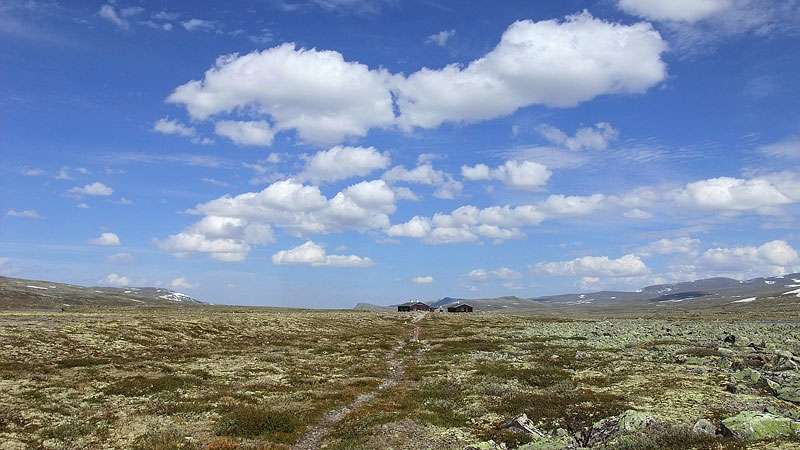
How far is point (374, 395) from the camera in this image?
3450 centimetres

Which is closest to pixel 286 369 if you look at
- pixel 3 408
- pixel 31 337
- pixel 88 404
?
pixel 88 404

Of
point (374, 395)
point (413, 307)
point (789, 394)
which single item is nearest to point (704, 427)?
point (789, 394)

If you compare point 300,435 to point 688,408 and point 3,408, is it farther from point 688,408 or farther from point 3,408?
point 688,408

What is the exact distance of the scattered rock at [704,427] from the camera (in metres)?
20.2

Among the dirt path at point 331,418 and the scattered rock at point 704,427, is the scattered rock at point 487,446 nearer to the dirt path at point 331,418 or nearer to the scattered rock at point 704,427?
the dirt path at point 331,418

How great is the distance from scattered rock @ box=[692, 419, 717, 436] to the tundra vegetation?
13cm

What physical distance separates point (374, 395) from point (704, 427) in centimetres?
2154

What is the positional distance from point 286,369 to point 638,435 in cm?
3251

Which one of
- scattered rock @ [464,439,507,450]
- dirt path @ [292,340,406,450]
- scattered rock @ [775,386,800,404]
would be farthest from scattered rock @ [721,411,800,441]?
dirt path @ [292,340,406,450]

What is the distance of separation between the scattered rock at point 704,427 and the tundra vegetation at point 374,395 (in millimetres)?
125

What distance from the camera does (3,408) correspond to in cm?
2572

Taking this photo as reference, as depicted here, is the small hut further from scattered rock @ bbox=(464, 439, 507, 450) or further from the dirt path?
scattered rock @ bbox=(464, 439, 507, 450)

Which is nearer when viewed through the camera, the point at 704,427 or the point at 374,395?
the point at 704,427

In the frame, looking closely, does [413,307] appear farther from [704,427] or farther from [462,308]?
[704,427]
